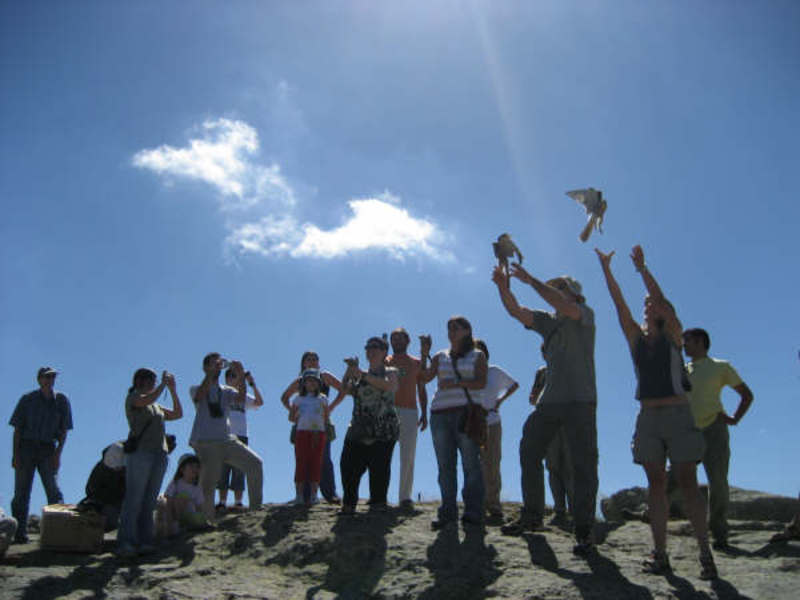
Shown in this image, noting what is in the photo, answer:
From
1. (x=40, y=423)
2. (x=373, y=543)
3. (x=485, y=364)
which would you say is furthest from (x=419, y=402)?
(x=40, y=423)

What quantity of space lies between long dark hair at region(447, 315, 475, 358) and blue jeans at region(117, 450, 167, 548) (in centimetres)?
320

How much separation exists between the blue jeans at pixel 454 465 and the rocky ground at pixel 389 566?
22 centimetres

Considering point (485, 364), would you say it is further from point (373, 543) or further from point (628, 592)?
point (628, 592)

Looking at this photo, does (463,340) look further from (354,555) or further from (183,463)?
(183,463)

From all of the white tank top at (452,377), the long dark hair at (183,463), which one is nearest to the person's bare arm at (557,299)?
the white tank top at (452,377)

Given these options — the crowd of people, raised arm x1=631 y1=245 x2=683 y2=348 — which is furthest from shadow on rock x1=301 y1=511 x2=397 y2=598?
raised arm x1=631 y1=245 x2=683 y2=348

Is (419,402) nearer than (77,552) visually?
No

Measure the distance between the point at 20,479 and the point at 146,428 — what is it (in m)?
3.21

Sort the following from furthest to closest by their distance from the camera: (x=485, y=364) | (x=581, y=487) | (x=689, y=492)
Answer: (x=485, y=364) < (x=581, y=487) < (x=689, y=492)

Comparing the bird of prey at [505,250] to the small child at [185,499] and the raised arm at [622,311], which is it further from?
the small child at [185,499]

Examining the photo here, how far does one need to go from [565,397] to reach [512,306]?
3.13 feet

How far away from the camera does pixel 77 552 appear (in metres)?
6.88

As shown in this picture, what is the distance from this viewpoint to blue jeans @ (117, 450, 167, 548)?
6.59 m

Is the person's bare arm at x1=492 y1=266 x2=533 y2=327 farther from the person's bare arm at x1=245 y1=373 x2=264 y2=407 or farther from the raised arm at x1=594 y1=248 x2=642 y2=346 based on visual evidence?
the person's bare arm at x1=245 y1=373 x2=264 y2=407
